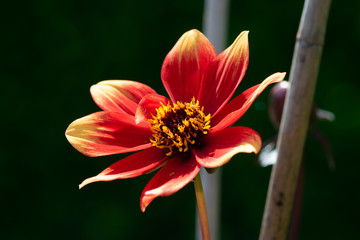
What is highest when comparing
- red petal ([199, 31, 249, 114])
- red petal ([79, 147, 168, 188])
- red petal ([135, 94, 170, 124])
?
red petal ([199, 31, 249, 114])

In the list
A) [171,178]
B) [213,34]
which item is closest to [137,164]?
[171,178]

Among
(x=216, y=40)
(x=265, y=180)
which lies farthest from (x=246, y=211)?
(x=216, y=40)

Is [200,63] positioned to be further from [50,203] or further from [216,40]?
[50,203]

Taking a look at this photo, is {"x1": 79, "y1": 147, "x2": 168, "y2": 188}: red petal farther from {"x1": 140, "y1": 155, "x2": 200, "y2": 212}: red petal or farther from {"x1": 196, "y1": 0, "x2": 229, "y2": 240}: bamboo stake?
{"x1": 196, "y1": 0, "x2": 229, "y2": 240}: bamboo stake

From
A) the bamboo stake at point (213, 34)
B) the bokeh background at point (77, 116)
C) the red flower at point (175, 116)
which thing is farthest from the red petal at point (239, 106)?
the bokeh background at point (77, 116)

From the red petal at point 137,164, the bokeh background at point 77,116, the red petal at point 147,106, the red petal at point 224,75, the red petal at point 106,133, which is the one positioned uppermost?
the red petal at point 224,75

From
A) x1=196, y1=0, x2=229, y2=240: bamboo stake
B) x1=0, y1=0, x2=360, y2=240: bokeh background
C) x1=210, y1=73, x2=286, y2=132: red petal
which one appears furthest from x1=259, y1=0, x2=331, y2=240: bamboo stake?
x1=0, y1=0, x2=360, y2=240: bokeh background

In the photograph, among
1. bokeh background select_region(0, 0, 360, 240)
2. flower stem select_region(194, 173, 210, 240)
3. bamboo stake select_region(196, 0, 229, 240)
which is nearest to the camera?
flower stem select_region(194, 173, 210, 240)

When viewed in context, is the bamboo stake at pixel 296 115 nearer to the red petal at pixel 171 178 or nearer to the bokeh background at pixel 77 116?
the red petal at pixel 171 178
